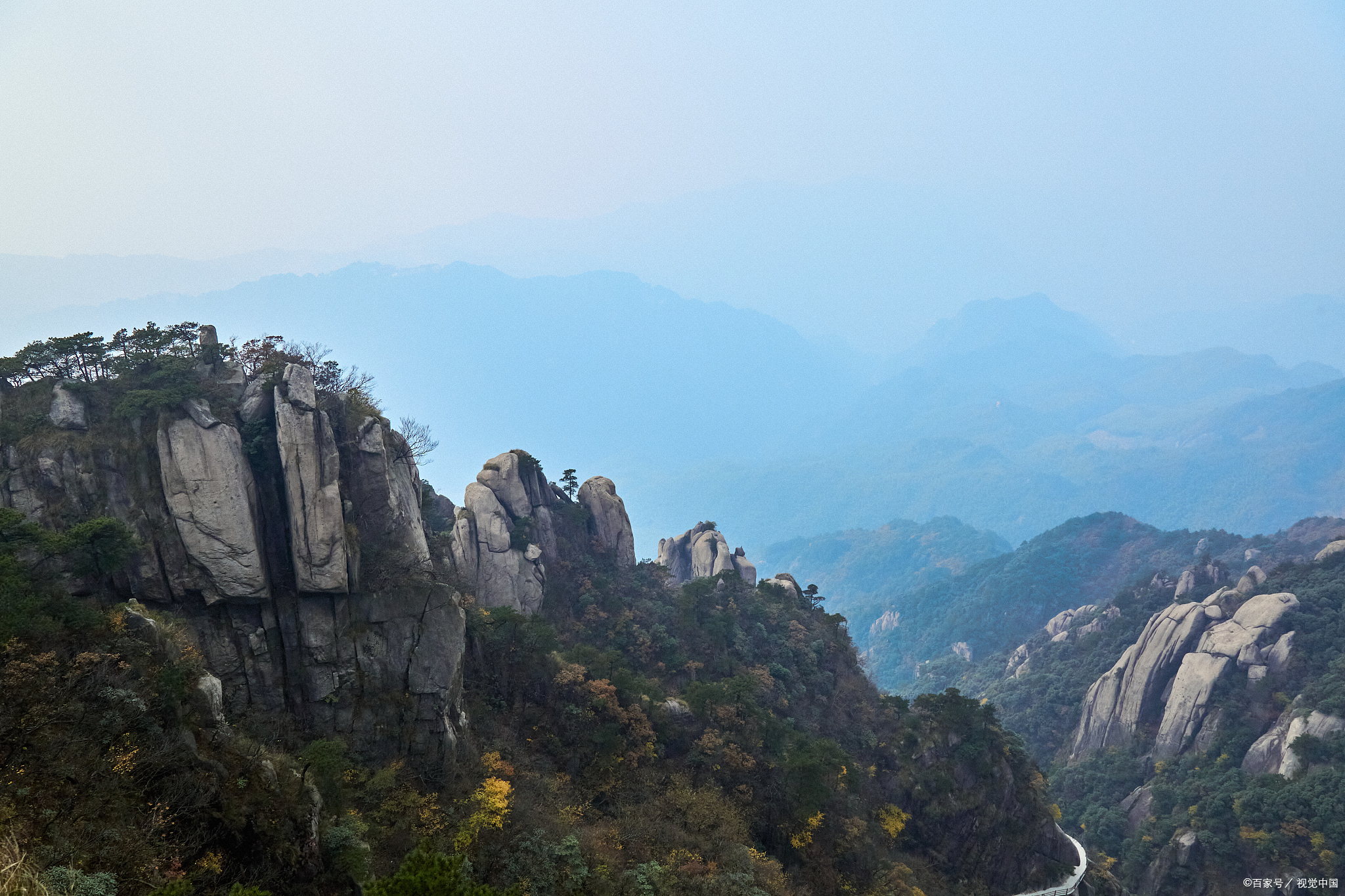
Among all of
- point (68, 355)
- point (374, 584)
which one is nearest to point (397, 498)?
point (374, 584)

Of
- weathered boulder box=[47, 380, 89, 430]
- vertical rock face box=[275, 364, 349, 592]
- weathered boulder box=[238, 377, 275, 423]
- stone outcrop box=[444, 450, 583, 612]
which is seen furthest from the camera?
stone outcrop box=[444, 450, 583, 612]

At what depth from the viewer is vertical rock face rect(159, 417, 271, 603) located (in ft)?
66.7

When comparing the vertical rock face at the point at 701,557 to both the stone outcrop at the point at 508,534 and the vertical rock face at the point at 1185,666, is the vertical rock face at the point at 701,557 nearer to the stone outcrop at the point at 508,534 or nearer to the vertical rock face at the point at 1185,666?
the stone outcrop at the point at 508,534

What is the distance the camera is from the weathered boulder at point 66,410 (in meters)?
20.3

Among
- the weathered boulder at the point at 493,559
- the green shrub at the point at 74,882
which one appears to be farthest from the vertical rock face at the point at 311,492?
the weathered boulder at the point at 493,559

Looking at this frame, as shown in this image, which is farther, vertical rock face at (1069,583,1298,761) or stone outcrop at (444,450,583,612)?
vertical rock face at (1069,583,1298,761)

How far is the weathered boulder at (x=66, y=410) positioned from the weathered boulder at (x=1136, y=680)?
68.0 m

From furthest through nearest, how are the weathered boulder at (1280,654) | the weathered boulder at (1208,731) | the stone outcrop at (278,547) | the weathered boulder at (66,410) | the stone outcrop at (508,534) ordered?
1. the weathered boulder at (1280,654)
2. the weathered boulder at (1208,731)
3. the stone outcrop at (508,534)
4. the weathered boulder at (66,410)
5. the stone outcrop at (278,547)

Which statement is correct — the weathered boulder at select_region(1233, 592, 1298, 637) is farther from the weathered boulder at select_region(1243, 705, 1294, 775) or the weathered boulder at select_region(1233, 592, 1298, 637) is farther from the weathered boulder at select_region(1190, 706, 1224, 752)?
the weathered boulder at select_region(1243, 705, 1294, 775)

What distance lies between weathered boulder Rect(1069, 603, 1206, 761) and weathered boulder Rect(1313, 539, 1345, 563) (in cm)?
1438

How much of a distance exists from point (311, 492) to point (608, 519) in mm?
25536

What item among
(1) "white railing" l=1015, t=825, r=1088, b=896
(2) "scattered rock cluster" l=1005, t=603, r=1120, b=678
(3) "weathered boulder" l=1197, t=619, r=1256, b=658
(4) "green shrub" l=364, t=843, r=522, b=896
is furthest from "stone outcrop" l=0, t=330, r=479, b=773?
(2) "scattered rock cluster" l=1005, t=603, r=1120, b=678

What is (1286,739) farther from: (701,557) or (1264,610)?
(701,557)

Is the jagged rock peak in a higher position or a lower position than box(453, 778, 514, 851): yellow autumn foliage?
higher
